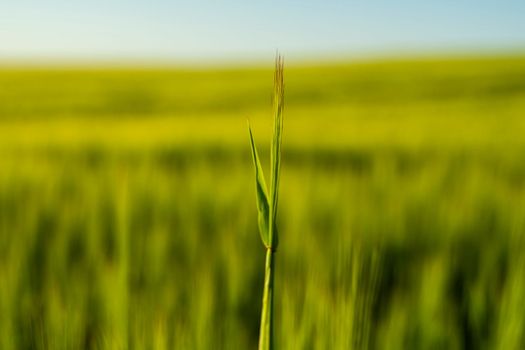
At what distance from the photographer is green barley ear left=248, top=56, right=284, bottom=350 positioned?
0.26m

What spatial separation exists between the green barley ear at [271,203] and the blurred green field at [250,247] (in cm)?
12

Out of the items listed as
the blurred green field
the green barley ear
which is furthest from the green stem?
the blurred green field

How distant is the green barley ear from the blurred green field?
4.6 inches

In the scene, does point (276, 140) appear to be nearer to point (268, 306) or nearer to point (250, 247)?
point (268, 306)

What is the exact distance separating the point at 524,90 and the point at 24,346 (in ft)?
28.4

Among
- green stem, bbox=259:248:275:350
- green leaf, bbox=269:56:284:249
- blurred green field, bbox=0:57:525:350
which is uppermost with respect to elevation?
green leaf, bbox=269:56:284:249

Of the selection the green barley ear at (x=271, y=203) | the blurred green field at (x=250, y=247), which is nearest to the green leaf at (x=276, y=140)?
the green barley ear at (x=271, y=203)

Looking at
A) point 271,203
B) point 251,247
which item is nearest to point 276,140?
point 271,203

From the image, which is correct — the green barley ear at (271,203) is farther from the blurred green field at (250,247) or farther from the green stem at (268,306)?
the blurred green field at (250,247)

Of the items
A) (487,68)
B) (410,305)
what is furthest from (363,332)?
(487,68)

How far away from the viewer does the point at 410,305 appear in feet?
2.72

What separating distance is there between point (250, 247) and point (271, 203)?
89 centimetres

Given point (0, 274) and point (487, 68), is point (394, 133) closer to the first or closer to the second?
point (0, 274)

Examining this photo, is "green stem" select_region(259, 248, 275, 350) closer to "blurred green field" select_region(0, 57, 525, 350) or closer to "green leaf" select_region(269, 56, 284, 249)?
"green leaf" select_region(269, 56, 284, 249)
